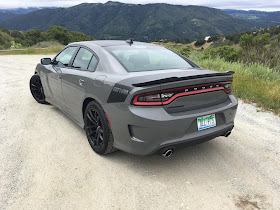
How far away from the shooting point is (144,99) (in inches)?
96.3

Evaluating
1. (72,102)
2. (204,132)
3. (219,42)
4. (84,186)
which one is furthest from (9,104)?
(219,42)

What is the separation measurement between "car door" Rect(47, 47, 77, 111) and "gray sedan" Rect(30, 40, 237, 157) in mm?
354

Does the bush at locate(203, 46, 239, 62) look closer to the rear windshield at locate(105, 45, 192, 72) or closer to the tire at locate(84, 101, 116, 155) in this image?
the rear windshield at locate(105, 45, 192, 72)

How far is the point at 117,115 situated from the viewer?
2633 mm

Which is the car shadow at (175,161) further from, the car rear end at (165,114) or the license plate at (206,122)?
the license plate at (206,122)

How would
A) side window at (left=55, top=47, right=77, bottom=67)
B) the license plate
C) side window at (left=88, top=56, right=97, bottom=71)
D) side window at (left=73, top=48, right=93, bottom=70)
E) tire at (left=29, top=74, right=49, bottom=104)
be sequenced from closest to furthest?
the license plate
side window at (left=88, top=56, right=97, bottom=71)
side window at (left=73, top=48, right=93, bottom=70)
side window at (left=55, top=47, right=77, bottom=67)
tire at (left=29, top=74, right=49, bottom=104)

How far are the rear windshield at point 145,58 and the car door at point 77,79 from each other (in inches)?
15.1

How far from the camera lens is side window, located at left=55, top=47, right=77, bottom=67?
4.01 m

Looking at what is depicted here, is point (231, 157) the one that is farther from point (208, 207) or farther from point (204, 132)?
point (208, 207)

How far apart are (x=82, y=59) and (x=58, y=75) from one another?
29.0 inches

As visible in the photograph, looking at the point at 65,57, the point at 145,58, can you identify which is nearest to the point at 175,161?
the point at 145,58

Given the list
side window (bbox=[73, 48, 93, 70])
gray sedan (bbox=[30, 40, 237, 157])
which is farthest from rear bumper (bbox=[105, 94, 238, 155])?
side window (bbox=[73, 48, 93, 70])

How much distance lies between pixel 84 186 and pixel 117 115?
0.87 m

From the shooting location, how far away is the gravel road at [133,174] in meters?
2.33
